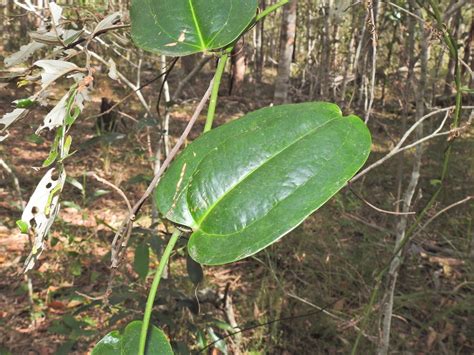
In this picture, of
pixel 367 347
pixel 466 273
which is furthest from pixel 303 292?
pixel 466 273

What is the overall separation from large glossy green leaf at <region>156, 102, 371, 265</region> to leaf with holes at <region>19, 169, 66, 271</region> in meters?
0.08

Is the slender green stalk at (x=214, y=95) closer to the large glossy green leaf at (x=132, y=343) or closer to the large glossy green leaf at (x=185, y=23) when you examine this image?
the large glossy green leaf at (x=185, y=23)

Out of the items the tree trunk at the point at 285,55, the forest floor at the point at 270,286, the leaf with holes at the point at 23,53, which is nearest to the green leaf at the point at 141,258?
the forest floor at the point at 270,286

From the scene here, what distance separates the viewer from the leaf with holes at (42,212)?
14.3 inches

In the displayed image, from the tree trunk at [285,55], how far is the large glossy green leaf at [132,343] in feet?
8.20

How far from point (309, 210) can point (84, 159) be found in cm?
378

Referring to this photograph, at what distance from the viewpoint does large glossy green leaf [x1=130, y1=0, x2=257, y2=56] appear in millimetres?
411

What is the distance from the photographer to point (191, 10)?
43cm

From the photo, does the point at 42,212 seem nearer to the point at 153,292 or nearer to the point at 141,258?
the point at 153,292

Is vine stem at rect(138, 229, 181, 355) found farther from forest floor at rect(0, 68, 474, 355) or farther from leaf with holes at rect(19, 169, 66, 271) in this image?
forest floor at rect(0, 68, 474, 355)

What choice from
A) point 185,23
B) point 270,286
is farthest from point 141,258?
point 185,23

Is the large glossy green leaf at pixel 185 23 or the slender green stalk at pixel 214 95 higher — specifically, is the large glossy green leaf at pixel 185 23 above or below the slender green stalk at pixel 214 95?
above

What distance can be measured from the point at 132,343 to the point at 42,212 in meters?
0.13

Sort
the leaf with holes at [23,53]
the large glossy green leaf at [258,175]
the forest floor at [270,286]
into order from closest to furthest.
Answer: the large glossy green leaf at [258,175] → the leaf with holes at [23,53] → the forest floor at [270,286]
